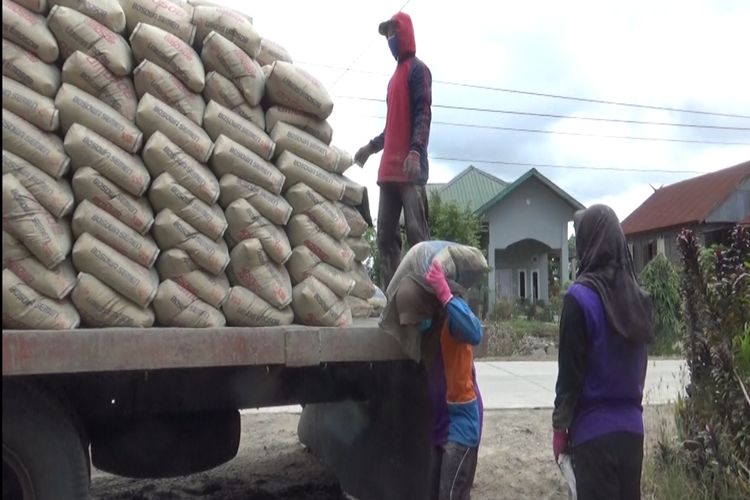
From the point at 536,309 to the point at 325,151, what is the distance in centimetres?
2202

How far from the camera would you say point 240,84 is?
12.5 feet

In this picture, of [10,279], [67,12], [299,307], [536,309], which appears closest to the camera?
[10,279]

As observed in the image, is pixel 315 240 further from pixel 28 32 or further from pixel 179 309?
pixel 28 32

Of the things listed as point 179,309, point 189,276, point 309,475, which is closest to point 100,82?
point 189,276

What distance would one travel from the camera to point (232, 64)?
12.3 ft

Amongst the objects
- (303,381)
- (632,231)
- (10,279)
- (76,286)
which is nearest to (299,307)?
(303,381)

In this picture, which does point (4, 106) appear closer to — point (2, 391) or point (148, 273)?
point (148, 273)

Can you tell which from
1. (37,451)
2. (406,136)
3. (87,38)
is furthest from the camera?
(406,136)

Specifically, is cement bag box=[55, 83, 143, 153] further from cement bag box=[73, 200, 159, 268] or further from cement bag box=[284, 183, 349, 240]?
cement bag box=[284, 183, 349, 240]

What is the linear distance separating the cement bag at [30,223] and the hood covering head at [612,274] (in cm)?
199

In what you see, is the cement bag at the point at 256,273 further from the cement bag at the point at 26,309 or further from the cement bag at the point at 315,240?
the cement bag at the point at 26,309

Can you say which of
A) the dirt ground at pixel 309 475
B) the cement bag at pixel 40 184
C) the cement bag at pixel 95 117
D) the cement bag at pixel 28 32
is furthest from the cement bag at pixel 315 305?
the dirt ground at pixel 309 475

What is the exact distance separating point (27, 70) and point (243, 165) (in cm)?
92

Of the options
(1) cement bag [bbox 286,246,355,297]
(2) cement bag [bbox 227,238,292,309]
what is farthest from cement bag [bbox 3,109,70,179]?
(1) cement bag [bbox 286,246,355,297]
